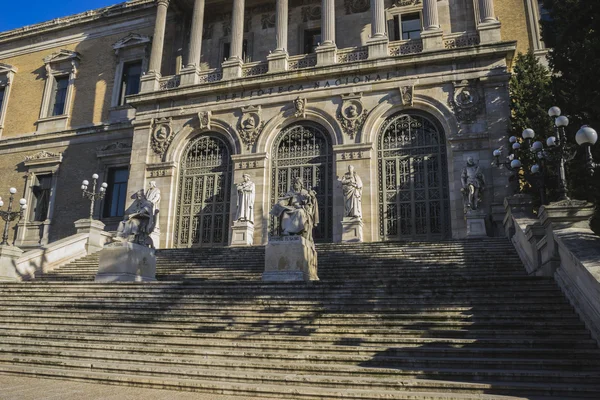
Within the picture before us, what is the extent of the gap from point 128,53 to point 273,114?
33.9 feet

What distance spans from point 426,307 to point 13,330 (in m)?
7.53

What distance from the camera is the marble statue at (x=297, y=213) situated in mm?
11305

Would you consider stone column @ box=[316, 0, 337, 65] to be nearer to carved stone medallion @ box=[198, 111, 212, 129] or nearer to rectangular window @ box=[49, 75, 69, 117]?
carved stone medallion @ box=[198, 111, 212, 129]

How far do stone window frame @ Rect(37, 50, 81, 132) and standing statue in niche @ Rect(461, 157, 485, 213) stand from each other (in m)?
19.6

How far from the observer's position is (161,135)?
20.2 metres

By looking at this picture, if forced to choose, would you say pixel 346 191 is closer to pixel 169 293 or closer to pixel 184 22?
pixel 169 293

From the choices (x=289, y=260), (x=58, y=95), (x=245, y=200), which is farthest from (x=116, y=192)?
(x=289, y=260)

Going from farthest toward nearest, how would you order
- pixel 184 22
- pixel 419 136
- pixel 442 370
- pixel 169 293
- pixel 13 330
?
pixel 184 22
pixel 419 136
pixel 169 293
pixel 13 330
pixel 442 370

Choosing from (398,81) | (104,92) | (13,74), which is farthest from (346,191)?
(13,74)

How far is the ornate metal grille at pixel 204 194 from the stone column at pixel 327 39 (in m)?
5.21

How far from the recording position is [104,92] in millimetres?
24469

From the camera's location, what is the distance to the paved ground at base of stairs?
5508mm

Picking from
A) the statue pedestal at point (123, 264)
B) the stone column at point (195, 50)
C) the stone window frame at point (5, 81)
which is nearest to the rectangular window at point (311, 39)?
the stone column at point (195, 50)

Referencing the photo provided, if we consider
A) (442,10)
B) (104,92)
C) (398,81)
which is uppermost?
(442,10)
